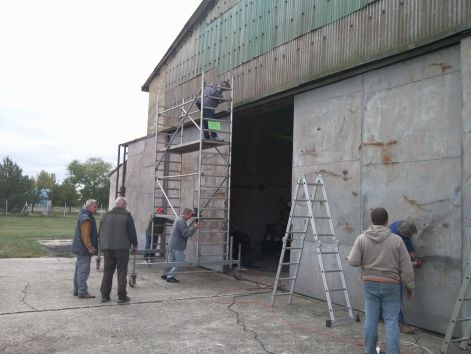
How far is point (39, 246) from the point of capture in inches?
662

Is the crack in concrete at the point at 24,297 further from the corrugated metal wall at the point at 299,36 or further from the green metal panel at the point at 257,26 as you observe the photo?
the green metal panel at the point at 257,26

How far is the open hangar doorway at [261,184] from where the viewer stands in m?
15.7

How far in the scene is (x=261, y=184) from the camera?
53.5ft

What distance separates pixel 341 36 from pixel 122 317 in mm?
6033

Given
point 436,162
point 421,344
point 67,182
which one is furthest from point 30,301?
point 67,182

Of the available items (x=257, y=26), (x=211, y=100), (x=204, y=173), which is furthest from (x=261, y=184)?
(x=257, y=26)

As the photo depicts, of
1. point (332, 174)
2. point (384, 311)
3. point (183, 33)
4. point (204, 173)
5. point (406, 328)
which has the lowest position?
point (406, 328)

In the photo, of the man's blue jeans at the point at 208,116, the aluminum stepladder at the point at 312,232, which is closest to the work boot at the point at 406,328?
the aluminum stepladder at the point at 312,232

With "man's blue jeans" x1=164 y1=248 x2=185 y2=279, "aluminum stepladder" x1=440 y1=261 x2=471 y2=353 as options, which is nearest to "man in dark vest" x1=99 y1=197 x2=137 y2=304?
"man's blue jeans" x1=164 y1=248 x2=185 y2=279

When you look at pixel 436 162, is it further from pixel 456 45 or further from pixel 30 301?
pixel 30 301

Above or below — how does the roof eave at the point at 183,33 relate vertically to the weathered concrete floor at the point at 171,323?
above

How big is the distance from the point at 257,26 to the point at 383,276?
7.48m

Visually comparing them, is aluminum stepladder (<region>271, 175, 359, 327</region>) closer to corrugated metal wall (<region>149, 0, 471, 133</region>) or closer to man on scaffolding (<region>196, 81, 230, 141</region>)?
corrugated metal wall (<region>149, 0, 471, 133</region>)

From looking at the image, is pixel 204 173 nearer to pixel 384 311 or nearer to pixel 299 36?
pixel 299 36
